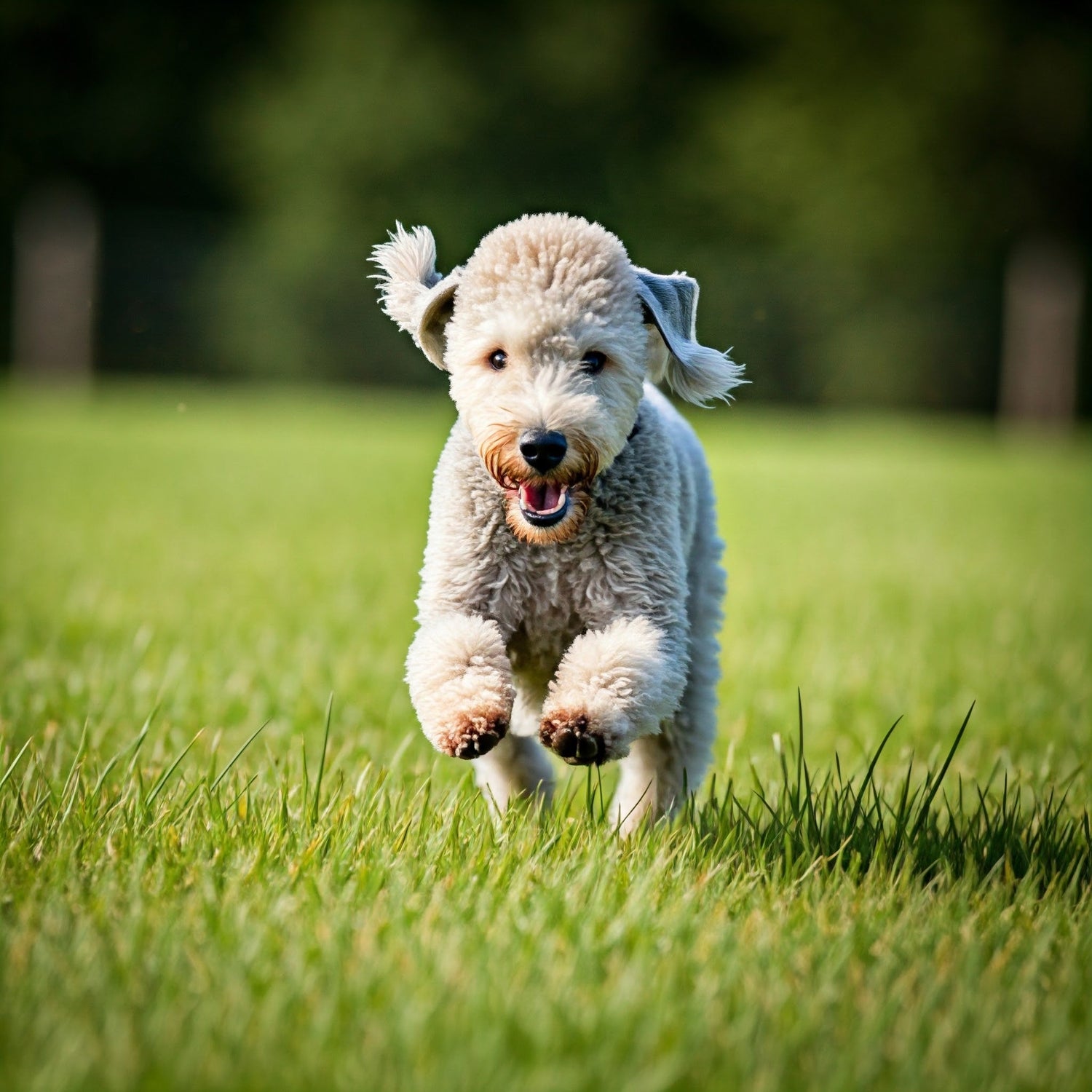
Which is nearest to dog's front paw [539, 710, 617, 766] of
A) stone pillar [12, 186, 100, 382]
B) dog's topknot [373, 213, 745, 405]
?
dog's topknot [373, 213, 745, 405]

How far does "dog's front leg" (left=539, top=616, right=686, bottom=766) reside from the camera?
8.28ft

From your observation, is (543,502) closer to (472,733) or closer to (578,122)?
(472,733)

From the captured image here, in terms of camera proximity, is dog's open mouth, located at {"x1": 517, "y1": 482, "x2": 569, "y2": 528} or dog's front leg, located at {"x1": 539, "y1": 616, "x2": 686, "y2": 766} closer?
dog's front leg, located at {"x1": 539, "y1": 616, "x2": 686, "y2": 766}

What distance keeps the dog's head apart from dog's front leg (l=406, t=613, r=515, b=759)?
23 centimetres

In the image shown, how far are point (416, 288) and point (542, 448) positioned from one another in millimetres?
612

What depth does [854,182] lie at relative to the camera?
3036cm

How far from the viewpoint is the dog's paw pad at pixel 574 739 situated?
8.23ft

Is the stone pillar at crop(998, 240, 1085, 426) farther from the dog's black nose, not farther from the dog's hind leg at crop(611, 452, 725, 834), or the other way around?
the dog's black nose

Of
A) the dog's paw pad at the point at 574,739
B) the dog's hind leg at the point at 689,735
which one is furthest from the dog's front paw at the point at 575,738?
the dog's hind leg at the point at 689,735

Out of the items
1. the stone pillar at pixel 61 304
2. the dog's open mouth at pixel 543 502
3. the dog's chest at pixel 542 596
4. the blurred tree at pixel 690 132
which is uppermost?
the blurred tree at pixel 690 132

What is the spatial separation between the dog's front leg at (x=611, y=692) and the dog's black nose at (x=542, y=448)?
1.22 feet

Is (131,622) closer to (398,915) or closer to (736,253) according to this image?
(398,915)

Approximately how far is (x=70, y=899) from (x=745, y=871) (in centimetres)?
130

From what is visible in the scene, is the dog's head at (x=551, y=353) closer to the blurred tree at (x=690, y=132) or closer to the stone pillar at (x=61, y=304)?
the stone pillar at (x=61, y=304)
